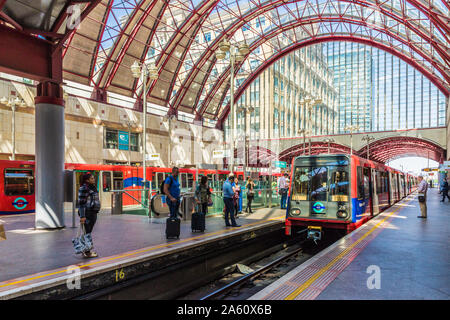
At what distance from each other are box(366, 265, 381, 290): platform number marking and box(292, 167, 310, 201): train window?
4.69 meters

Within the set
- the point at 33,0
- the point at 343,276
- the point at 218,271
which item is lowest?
the point at 218,271

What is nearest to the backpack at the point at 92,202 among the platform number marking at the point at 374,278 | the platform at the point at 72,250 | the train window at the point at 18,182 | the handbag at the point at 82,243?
the handbag at the point at 82,243

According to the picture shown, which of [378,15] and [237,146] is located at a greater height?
[378,15]

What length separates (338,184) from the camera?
10492mm

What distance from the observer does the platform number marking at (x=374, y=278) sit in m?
5.19

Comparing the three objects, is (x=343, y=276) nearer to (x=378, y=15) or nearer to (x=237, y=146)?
(x=378, y=15)

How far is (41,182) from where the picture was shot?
34.4 ft

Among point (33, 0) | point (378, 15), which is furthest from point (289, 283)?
point (378, 15)

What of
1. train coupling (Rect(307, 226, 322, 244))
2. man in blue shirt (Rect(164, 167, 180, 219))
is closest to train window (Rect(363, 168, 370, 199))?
train coupling (Rect(307, 226, 322, 244))

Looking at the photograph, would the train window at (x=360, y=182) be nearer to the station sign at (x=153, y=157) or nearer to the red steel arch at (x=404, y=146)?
the station sign at (x=153, y=157)

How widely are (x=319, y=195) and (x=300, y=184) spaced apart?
72 cm

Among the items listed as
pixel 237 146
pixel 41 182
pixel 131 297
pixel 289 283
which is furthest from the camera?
pixel 237 146

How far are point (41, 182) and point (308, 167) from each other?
8471 mm

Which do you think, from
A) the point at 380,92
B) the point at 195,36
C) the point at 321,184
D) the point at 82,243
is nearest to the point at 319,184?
the point at 321,184
